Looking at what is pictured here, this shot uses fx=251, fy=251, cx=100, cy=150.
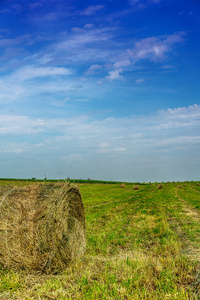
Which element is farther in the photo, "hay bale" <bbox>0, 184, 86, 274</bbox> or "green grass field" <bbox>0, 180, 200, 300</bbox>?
"hay bale" <bbox>0, 184, 86, 274</bbox>

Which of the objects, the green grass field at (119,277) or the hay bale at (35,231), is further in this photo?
the hay bale at (35,231)

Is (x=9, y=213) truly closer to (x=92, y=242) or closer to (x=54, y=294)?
(x=54, y=294)

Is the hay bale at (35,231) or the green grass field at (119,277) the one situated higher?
the hay bale at (35,231)

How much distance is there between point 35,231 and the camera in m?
6.78

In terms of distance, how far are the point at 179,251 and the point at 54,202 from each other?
422 cm

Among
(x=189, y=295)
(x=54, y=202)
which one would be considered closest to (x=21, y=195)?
(x=54, y=202)

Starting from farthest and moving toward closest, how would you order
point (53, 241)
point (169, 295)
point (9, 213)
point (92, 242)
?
point (92, 242) < point (9, 213) < point (53, 241) < point (169, 295)

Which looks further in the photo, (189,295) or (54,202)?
(54,202)

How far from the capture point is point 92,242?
370 inches

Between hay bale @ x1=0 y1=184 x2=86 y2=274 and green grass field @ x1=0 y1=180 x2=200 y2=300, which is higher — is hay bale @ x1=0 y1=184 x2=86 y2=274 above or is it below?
above

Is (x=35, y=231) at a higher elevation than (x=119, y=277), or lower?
higher

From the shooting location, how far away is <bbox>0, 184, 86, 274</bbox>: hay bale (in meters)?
6.79

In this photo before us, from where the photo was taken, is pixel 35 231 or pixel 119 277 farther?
pixel 35 231

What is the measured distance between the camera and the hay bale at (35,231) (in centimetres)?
679
